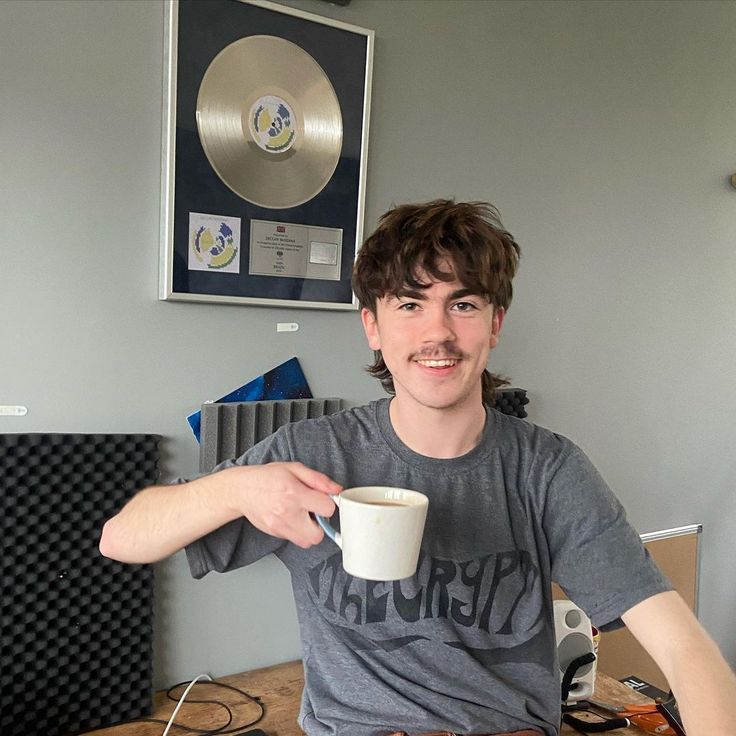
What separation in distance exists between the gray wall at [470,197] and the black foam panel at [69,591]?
0.06m

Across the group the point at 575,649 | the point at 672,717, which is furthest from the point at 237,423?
the point at 672,717

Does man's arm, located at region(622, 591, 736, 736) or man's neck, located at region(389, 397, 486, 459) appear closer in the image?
man's arm, located at region(622, 591, 736, 736)

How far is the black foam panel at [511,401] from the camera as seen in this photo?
76.6 inches

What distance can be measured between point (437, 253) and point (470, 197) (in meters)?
0.81

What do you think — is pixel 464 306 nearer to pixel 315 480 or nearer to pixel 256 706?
pixel 315 480

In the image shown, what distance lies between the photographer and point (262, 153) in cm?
157

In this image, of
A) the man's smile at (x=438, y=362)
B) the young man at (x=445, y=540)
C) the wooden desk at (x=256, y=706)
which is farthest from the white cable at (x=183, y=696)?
the man's smile at (x=438, y=362)

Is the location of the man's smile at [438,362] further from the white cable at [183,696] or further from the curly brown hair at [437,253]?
the white cable at [183,696]

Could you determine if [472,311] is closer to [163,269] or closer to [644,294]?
[163,269]

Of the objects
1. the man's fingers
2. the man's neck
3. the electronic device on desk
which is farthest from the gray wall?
the electronic device on desk

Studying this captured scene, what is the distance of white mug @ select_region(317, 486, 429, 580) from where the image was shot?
824mm

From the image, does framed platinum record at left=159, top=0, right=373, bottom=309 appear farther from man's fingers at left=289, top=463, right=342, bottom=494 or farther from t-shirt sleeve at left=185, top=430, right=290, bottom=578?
man's fingers at left=289, top=463, right=342, bottom=494

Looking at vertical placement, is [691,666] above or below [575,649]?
above

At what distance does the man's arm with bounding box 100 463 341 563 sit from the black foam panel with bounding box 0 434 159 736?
0.39 m
